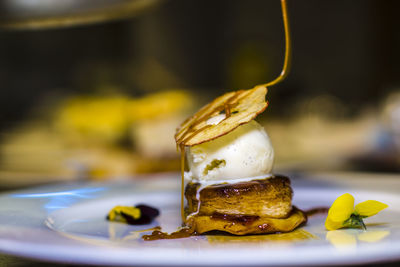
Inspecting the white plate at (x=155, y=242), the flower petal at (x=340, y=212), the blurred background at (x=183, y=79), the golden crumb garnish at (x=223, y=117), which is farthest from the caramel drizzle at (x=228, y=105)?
the blurred background at (x=183, y=79)

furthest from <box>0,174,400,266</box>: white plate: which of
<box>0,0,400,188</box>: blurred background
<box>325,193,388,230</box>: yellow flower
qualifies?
<box>0,0,400,188</box>: blurred background

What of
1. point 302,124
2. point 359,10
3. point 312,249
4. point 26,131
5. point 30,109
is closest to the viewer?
point 312,249

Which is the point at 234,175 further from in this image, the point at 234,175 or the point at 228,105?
the point at 228,105

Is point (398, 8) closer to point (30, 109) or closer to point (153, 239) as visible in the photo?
point (30, 109)

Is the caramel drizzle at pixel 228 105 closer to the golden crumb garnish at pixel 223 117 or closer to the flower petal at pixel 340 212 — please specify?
the golden crumb garnish at pixel 223 117

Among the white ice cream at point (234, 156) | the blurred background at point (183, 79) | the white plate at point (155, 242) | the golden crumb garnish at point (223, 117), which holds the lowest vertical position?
the white plate at point (155, 242)

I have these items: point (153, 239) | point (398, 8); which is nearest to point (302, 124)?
point (398, 8)

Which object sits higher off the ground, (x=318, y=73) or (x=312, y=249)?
(x=318, y=73)

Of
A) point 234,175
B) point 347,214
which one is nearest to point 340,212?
point 347,214

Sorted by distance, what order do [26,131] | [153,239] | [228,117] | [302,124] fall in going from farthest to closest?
1. [302,124]
2. [26,131]
3. [228,117]
4. [153,239]
